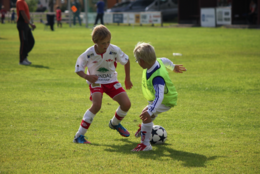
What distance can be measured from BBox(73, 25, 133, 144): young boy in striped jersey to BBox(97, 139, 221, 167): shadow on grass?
1.40 feet

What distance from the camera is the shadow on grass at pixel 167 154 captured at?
12.9 feet

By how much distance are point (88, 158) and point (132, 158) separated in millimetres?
528

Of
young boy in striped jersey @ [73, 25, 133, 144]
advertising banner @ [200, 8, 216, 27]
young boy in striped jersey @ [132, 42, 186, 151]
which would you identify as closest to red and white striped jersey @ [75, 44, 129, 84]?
young boy in striped jersey @ [73, 25, 133, 144]

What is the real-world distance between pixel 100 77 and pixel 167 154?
4.85 ft

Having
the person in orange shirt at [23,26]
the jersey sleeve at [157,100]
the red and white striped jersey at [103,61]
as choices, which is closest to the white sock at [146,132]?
the jersey sleeve at [157,100]

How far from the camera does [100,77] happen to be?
4.87 m

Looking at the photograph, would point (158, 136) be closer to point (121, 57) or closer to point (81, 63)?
point (121, 57)

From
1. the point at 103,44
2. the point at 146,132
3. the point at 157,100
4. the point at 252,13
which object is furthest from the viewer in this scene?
the point at 252,13

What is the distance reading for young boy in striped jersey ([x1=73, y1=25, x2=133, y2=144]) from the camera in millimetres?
4609

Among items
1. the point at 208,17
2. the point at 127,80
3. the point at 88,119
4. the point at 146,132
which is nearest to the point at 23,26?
the point at 127,80

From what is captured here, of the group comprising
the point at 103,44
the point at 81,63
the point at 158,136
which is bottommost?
the point at 158,136

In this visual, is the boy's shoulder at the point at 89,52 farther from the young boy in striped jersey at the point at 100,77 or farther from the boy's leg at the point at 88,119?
the boy's leg at the point at 88,119

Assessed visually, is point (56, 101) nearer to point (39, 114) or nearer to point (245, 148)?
point (39, 114)

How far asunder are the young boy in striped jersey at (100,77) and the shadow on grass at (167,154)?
1.40 feet
